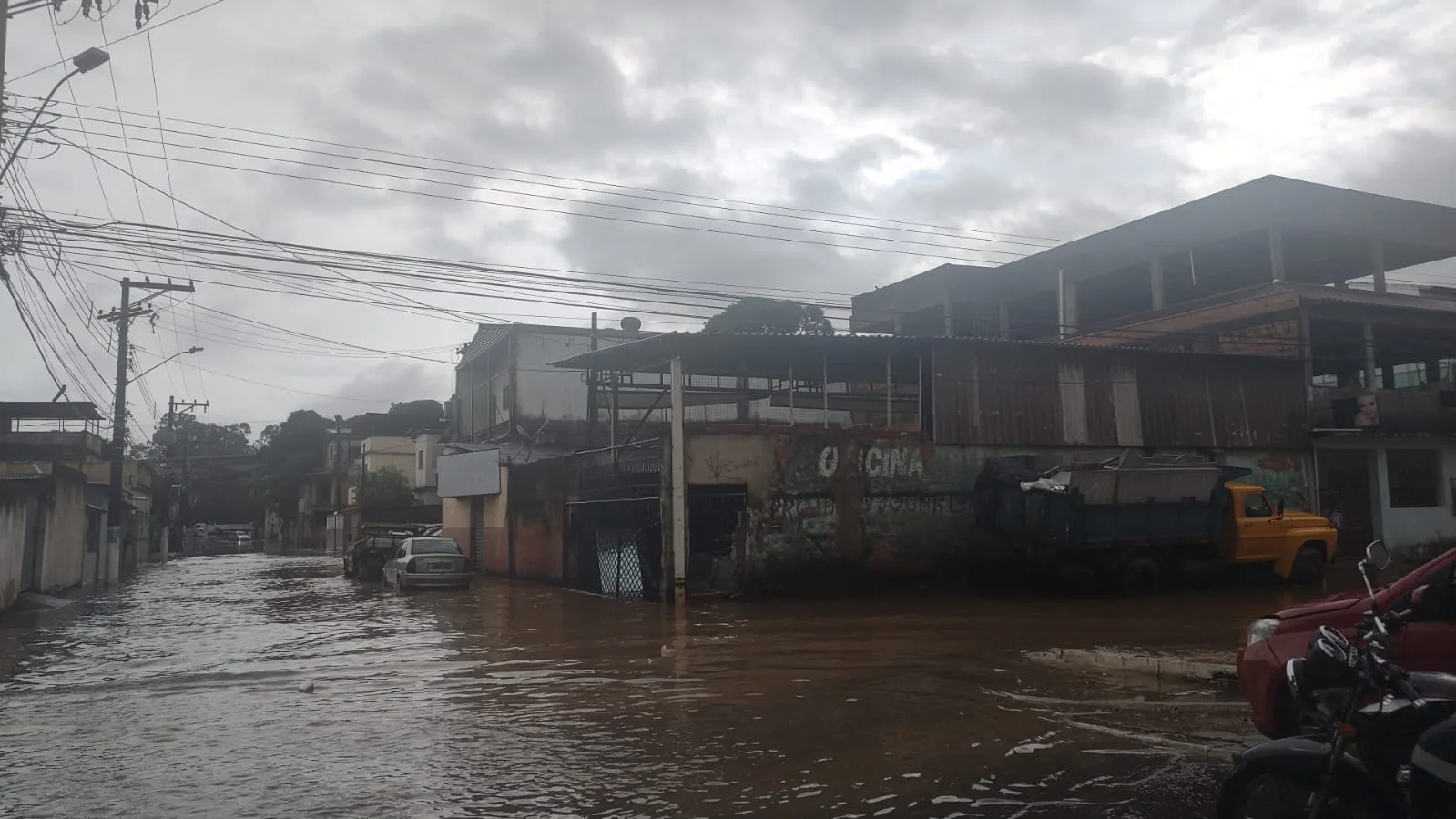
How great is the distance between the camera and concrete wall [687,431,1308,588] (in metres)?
20.2

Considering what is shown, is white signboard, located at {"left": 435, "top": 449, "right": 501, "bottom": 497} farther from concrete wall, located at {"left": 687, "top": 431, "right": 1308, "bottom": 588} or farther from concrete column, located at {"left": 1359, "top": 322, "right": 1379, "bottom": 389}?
concrete column, located at {"left": 1359, "top": 322, "right": 1379, "bottom": 389}

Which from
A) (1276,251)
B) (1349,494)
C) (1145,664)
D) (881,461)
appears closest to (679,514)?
(881,461)

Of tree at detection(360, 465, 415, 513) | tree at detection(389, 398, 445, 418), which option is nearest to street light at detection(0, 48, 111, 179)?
tree at detection(360, 465, 415, 513)

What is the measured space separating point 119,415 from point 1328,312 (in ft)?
122

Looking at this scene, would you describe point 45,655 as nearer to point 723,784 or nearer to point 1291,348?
point 723,784

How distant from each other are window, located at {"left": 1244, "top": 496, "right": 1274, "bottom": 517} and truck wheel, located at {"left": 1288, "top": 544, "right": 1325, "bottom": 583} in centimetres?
97

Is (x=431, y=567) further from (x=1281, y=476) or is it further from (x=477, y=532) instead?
(x=1281, y=476)

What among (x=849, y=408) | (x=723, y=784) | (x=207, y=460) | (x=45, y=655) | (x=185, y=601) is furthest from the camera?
(x=207, y=460)

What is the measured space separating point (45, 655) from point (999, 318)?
35367 mm

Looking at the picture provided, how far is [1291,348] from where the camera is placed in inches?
1114

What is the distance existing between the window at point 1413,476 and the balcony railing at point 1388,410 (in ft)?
3.41

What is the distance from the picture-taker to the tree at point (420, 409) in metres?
82.1

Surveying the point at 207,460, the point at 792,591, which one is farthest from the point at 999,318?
the point at 207,460

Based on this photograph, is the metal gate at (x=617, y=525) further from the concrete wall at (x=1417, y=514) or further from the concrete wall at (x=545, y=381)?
the concrete wall at (x=1417, y=514)
